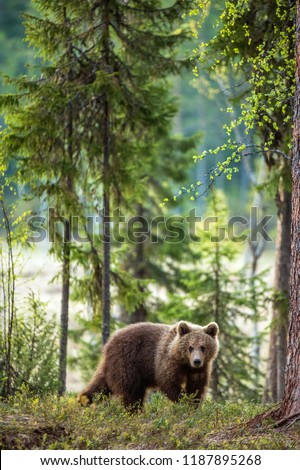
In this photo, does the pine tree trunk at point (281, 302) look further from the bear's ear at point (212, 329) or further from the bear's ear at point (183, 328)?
the bear's ear at point (183, 328)

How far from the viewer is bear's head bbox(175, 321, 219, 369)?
10797mm

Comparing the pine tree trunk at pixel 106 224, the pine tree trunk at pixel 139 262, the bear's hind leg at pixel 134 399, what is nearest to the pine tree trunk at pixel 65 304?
the pine tree trunk at pixel 106 224

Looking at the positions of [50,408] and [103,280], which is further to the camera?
[103,280]

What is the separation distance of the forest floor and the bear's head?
5.12 feet

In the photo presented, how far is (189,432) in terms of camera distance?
7.97 meters

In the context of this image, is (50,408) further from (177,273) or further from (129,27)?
(177,273)

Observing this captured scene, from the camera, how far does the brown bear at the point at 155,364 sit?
10.9 m

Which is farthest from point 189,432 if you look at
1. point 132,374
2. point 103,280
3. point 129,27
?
point 129,27

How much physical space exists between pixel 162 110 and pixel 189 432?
29.8 feet

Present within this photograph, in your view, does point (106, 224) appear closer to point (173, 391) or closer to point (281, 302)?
point (281, 302)

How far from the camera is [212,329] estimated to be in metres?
11.2

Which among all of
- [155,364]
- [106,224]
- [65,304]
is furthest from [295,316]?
[65,304]

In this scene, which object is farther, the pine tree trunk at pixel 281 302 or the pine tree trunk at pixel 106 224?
the pine tree trunk at pixel 281 302

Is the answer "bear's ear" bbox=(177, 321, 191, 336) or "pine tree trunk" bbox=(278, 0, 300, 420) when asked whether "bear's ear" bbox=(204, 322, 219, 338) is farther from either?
"pine tree trunk" bbox=(278, 0, 300, 420)
